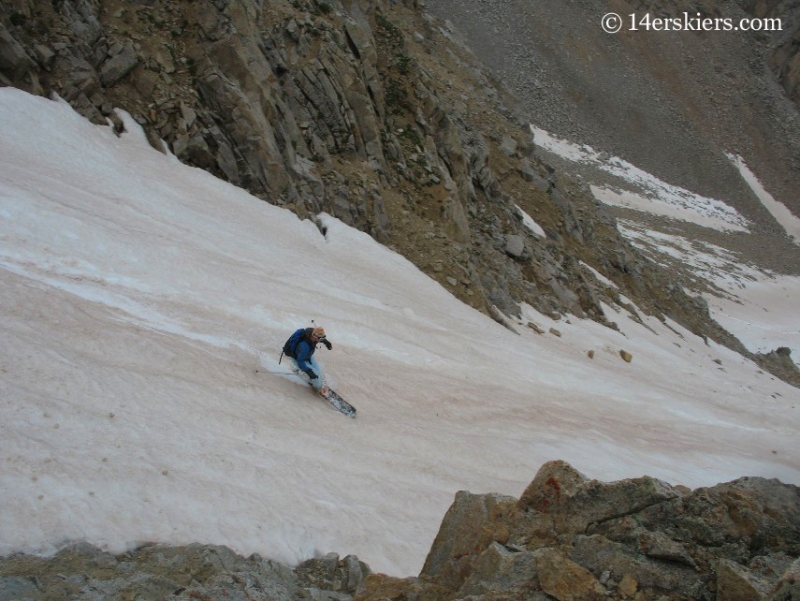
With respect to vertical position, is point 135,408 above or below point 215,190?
below

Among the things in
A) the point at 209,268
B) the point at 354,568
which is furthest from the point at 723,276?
the point at 354,568

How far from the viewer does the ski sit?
1308 cm

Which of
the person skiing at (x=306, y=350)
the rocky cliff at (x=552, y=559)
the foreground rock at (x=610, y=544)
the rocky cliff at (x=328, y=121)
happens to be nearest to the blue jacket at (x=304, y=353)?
the person skiing at (x=306, y=350)

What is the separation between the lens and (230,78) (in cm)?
2356

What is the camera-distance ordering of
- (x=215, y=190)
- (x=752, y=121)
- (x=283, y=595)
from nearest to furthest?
1. (x=283, y=595)
2. (x=215, y=190)
3. (x=752, y=121)

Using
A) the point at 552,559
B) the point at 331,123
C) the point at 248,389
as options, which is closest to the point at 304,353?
the point at 248,389

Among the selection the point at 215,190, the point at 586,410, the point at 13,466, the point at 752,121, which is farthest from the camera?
the point at 752,121

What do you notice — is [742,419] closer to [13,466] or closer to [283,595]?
[283,595]

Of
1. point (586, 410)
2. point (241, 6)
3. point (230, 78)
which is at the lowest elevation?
point (586, 410)

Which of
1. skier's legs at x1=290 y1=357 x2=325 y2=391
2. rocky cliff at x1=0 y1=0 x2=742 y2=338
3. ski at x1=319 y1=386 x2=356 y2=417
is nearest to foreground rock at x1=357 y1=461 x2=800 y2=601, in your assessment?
ski at x1=319 y1=386 x2=356 y2=417

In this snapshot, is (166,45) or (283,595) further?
(166,45)

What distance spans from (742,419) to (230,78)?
2331 centimetres

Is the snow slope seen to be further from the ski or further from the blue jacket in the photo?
the blue jacket

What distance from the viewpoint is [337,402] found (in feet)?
43.2
